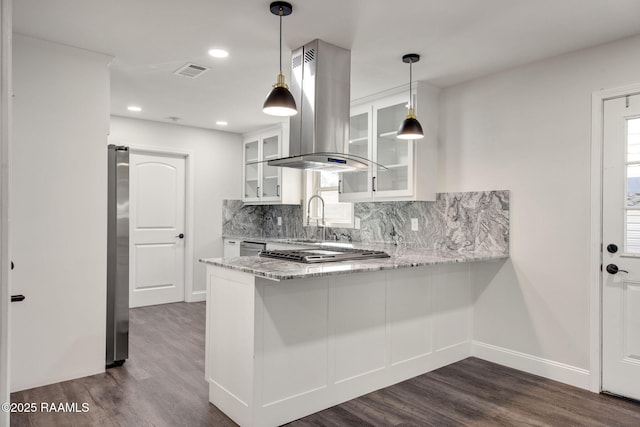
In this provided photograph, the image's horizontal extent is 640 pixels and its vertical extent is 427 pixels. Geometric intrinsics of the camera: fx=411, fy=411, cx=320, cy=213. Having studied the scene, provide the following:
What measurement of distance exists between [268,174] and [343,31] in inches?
128

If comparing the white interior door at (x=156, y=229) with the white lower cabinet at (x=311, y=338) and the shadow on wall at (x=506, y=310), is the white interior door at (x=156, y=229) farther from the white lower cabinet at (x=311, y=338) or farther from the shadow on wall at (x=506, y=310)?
the shadow on wall at (x=506, y=310)

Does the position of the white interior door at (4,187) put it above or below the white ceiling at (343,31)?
below

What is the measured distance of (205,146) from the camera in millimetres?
6008

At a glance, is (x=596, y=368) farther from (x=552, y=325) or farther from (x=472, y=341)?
(x=472, y=341)

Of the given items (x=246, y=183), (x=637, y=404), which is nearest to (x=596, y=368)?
(x=637, y=404)

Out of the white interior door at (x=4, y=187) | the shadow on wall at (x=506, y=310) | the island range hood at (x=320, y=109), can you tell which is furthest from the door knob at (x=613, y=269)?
the white interior door at (x=4, y=187)

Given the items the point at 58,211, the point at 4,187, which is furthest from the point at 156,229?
the point at 4,187

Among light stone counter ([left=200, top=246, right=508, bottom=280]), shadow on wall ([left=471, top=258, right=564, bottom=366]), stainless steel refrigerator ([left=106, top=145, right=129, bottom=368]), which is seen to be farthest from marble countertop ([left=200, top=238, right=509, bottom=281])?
stainless steel refrigerator ([left=106, top=145, right=129, bottom=368])

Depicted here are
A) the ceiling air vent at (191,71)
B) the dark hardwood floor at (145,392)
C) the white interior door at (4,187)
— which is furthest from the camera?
the ceiling air vent at (191,71)

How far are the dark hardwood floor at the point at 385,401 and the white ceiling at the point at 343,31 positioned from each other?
2.49 meters

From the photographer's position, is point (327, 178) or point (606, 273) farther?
point (327, 178)

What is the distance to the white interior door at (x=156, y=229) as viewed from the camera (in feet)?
17.8

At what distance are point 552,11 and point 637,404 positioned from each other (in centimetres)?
263

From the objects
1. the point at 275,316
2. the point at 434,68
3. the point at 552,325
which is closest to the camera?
the point at 275,316
